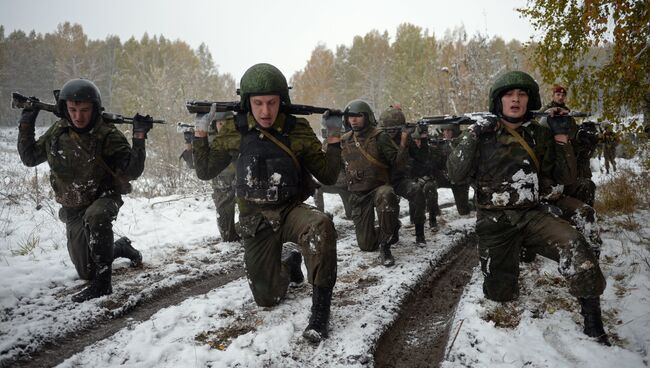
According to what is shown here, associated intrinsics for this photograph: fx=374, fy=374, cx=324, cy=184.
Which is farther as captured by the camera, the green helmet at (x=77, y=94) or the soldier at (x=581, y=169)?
the soldier at (x=581, y=169)

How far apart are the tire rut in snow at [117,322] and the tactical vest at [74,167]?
141 centimetres

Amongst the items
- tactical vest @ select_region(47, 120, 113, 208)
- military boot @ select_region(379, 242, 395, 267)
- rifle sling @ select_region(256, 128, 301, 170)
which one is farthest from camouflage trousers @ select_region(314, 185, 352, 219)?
→ tactical vest @ select_region(47, 120, 113, 208)

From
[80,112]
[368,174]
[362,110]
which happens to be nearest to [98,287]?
[80,112]

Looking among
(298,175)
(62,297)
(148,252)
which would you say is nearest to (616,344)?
(298,175)

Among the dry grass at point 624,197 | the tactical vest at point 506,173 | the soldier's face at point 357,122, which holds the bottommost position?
the dry grass at point 624,197

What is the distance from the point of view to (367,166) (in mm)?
5879

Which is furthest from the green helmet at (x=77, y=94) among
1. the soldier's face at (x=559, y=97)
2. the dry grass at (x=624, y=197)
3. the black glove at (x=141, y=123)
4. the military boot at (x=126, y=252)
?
the dry grass at (x=624, y=197)

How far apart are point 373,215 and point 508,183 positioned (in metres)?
2.46

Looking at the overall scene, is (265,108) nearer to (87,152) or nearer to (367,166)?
(87,152)

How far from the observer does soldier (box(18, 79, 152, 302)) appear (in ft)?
13.3

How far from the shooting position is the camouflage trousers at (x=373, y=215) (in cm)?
529

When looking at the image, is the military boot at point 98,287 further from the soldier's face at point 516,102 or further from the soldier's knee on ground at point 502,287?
the soldier's face at point 516,102

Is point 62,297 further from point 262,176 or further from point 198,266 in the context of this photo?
point 262,176

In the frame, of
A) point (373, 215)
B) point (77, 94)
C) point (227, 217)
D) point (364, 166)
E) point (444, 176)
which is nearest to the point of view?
point (77, 94)
